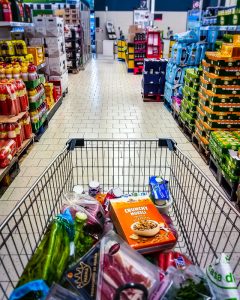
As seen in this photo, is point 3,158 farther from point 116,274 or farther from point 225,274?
point 225,274

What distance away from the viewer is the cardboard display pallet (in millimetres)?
3302

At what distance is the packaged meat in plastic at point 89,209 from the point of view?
1.56 metres

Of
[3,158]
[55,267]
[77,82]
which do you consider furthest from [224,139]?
[77,82]

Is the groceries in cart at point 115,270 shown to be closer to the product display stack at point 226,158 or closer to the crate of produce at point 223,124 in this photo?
the product display stack at point 226,158

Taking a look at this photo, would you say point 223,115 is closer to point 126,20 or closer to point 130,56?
point 130,56

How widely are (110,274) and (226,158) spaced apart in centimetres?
278

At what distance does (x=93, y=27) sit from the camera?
20.0 m

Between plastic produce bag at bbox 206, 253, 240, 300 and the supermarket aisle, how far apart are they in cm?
253

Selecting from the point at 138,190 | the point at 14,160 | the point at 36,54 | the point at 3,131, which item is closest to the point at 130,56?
the point at 36,54

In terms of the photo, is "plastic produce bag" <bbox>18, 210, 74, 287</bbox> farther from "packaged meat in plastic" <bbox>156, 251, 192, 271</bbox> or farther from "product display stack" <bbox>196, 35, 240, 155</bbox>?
"product display stack" <bbox>196, 35, 240, 155</bbox>

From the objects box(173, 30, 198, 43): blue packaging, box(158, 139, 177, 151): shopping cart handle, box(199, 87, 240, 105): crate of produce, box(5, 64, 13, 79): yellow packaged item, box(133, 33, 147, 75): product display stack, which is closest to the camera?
box(158, 139, 177, 151): shopping cart handle

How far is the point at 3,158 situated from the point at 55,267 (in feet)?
8.69

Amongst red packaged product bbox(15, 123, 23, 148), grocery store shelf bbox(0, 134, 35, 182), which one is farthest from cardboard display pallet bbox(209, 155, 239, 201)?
red packaged product bbox(15, 123, 23, 148)

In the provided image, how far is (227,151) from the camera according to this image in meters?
3.43
